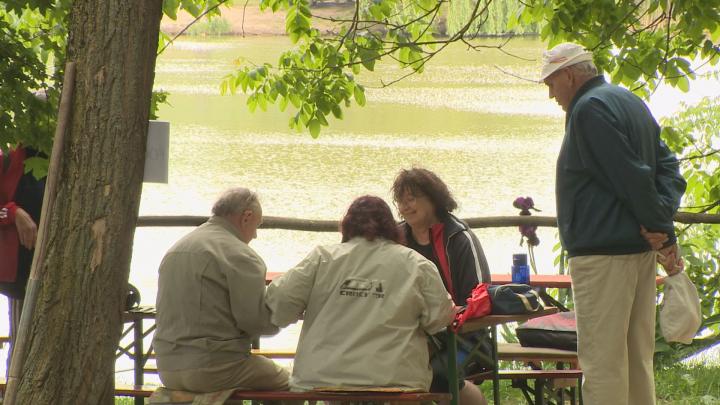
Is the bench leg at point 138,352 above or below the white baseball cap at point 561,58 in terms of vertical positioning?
below

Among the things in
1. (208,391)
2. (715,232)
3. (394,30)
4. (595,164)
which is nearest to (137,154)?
(208,391)

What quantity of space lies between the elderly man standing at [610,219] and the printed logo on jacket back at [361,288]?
706 mm

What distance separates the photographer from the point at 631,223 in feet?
12.7

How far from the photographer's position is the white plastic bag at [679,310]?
4.05m

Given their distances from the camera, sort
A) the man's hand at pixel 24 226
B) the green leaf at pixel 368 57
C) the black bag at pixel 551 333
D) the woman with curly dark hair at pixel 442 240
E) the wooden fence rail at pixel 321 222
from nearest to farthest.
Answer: the woman with curly dark hair at pixel 442 240, the black bag at pixel 551 333, the man's hand at pixel 24 226, the wooden fence rail at pixel 321 222, the green leaf at pixel 368 57

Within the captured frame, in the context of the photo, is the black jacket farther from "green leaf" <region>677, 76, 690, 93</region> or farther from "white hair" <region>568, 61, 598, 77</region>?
"green leaf" <region>677, 76, 690, 93</region>

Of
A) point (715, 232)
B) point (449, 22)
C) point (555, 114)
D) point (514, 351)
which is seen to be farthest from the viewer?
point (555, 114)

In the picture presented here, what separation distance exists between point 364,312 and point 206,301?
579mm

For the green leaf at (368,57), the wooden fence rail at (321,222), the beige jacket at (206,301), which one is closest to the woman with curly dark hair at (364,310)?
the beige jacket at (206,301)

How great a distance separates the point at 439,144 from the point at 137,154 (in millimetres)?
12158

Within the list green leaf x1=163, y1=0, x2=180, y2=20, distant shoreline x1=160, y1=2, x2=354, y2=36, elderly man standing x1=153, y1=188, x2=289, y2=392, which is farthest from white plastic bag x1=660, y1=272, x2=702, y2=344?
distant shoreline x1=160, y1=2, x2=354, y2=36

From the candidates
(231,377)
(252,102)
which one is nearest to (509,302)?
(231,377)

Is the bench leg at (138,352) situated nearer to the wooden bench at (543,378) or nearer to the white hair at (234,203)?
the white hair at (234,203)

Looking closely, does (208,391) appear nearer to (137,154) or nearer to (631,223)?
(137,154)
